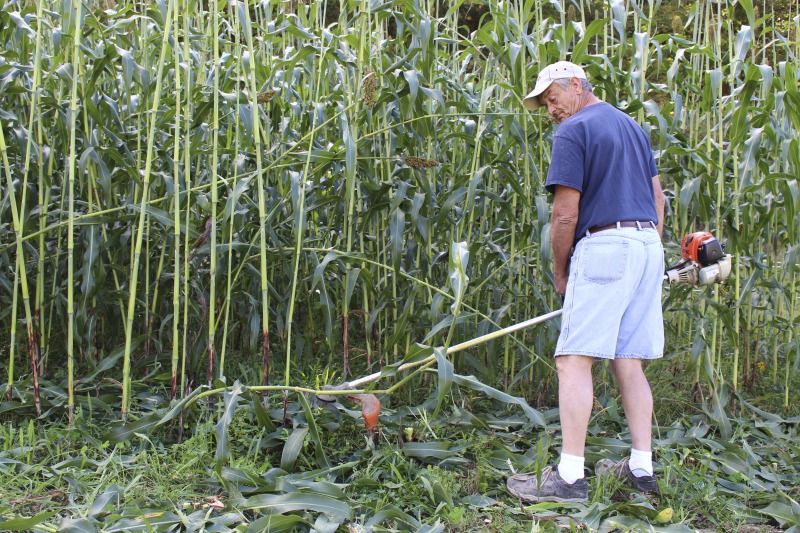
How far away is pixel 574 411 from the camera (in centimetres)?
310

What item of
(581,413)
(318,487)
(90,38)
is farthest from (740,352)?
(90,38)

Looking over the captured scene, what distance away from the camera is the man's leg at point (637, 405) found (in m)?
3.28

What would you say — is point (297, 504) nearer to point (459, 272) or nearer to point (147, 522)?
point (147, 522)

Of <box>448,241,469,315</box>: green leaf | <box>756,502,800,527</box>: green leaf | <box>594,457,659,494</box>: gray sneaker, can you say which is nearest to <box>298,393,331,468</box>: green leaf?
<box>448,241,469,315</box>: green leaf

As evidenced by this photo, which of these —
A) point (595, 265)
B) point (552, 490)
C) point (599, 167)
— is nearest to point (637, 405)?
point (552, 490)

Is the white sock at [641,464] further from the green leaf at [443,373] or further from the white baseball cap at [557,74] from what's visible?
the white baseball cap at [557,74]

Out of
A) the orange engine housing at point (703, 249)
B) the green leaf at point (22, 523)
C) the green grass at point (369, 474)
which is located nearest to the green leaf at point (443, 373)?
the green grass at point (369, 474)

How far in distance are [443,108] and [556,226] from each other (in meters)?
1.02

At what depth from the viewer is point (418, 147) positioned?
433 centimetres

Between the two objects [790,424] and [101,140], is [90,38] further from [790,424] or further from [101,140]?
[790,424]

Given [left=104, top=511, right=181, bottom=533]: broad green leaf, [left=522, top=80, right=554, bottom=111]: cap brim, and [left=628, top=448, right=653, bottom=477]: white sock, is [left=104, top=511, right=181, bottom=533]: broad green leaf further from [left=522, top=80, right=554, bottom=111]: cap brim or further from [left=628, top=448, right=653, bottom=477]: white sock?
[left=522, top=80, right=554, bottom=111]: cap brim

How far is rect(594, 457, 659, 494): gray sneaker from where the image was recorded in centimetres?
324

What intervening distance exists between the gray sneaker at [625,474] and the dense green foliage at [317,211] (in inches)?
6.4

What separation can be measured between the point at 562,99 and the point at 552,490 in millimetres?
1703
